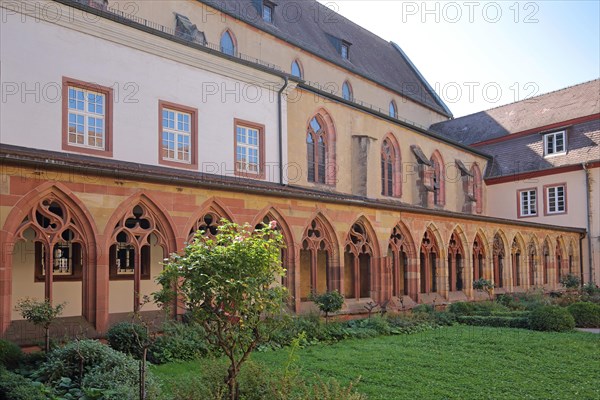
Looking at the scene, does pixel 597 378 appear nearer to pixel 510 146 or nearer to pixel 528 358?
pixel 528 358

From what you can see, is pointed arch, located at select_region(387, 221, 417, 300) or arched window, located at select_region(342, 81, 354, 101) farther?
arched window, located at select_region(342, 81, 354, 101)

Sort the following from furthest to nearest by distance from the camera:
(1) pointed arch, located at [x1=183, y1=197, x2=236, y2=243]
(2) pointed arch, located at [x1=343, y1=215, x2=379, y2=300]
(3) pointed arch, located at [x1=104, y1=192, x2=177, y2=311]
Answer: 1. (2) pointed arch, located at [x1=343, y1=215, x2=379, y2=300]
2. (1) pointed arch, located at [x1=183, y1=197, x2=236, y2=243]
3. (3) pointed arch, located at [x1=104, y1=192, x2=177, y2=311]

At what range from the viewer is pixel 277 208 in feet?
47.5

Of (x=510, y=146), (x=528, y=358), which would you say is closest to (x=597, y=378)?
(x=528, y=358)

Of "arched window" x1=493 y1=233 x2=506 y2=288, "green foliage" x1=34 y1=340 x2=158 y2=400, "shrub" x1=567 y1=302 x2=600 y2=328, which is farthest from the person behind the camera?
"arched window" x1=493 y1=233 x2=506 y2=288

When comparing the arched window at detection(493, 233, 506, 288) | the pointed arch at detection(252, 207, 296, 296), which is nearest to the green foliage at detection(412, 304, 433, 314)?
the pointed arch at detection(252, 207, 296, 296)

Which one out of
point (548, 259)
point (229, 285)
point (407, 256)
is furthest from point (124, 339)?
point (548, 259)

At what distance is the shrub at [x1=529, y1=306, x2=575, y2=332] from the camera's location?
15.0 m

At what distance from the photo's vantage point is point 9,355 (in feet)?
28.3

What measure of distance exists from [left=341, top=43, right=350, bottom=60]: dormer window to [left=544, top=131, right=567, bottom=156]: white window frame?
1249cm

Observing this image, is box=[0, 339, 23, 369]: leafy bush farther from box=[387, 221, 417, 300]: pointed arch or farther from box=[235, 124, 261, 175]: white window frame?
box=[387, 221, 417, 300]: pointed arch

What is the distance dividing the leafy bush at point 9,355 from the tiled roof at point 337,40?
16.0 metres

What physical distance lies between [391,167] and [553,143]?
11656 millimetres

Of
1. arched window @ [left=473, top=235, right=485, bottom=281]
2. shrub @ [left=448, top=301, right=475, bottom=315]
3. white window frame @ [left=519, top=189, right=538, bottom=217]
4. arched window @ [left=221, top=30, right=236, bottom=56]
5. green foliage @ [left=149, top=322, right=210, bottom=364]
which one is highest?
arched window @ [left=221, top=30, right=236, bottom=56]
